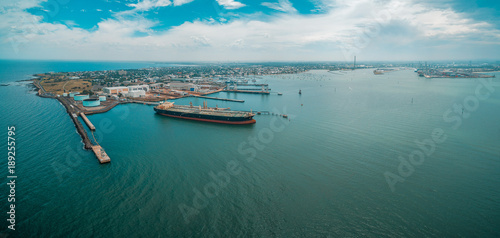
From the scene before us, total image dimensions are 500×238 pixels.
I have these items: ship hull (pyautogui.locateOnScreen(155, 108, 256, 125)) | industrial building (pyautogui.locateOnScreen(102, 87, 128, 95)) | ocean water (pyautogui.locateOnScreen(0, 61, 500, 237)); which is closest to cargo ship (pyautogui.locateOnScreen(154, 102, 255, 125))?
ship hull (pyautogui.locateOnScreen(155, 108, 256, 125))

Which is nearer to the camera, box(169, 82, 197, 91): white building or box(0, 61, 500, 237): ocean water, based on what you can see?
box(0, 61, 500, 237): ocean water

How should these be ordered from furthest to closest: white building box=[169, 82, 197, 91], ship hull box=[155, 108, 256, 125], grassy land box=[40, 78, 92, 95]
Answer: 1. white building box=[169, 82, 197, 91]
2. grassy land box=[40, 78, 92, 95]
3. ship hull box=[155, 108, 256, 125]

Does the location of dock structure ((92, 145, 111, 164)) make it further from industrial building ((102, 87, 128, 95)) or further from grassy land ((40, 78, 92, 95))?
grassy land ((40, 78, 92, 95))

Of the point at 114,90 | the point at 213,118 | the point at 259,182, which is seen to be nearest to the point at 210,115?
the point at 213,118

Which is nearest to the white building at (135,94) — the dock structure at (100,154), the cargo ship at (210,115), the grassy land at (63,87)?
the grassy land at (63,87)

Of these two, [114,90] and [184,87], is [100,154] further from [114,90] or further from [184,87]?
[184,87]

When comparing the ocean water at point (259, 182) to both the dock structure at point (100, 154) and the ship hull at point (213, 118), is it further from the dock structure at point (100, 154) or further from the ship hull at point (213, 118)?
the ship hull at point (213, 118)

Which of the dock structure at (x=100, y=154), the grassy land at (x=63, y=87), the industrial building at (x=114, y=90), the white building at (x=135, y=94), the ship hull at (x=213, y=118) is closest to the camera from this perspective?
the dock structure at (x=100, y=154)
